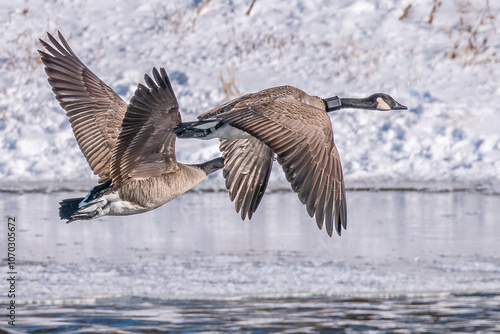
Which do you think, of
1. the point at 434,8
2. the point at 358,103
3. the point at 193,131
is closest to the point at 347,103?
the point at 358,103

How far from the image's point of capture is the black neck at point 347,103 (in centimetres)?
654

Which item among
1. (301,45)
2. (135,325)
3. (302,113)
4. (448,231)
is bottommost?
(135,325)

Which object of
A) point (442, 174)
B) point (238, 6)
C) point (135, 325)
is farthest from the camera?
point (238, 6)

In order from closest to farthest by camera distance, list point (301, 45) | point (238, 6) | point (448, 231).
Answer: point (448, 231) < point (301, 45) < point (238, 6)

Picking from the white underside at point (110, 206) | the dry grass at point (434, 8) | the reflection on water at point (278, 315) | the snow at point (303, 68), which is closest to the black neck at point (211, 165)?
the white underside at point (110, 206)

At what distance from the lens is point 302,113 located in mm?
5594

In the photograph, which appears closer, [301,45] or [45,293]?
[45,293]

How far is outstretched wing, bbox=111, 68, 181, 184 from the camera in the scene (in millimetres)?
5543

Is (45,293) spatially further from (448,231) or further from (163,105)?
(448,231)

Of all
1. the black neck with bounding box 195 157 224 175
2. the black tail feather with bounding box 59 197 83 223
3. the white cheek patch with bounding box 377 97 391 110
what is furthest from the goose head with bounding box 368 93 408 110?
the black tail feather with bounding box 59 197 83 223

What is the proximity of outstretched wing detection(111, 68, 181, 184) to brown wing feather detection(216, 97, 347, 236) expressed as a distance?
0.38m

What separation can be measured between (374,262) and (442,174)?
3.59m

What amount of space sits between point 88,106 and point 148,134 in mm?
1106

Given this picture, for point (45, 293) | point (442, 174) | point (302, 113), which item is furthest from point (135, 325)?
point (442, 174)
